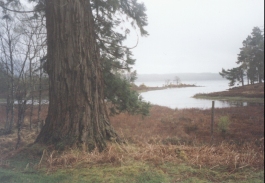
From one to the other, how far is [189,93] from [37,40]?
593 cm

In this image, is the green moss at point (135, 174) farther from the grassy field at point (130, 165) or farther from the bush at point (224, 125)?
the bush at point (224, 125)

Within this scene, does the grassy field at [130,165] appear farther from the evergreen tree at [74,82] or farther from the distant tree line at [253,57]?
the distant tree line at [253,57]

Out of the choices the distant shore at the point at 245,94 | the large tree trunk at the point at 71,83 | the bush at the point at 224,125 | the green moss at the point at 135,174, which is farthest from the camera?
the bush at the point at 224,125

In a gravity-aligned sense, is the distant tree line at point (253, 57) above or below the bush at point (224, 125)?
above

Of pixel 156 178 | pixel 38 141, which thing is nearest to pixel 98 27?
pixel 38 141

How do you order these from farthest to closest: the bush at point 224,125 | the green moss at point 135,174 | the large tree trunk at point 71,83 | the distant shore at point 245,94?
the bush at point 224,125 < the large tree trunk at point 71,83 < the distant shore at point 245,94 < the green moss at point 135,174

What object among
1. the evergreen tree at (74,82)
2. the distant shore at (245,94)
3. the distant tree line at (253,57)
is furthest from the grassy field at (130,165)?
the distant tree line at (253,57)

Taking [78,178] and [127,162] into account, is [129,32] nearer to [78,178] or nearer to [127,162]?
[127,162]

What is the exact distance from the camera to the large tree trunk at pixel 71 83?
3.93 metres

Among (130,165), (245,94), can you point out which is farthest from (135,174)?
(245,94)

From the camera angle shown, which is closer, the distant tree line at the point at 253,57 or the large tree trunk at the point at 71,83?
the distant tree line at the point at 253,57

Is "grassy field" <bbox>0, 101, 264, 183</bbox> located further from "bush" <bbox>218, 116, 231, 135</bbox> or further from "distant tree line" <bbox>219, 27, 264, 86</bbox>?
"bush" <bbox>218, 116, 231, 135</bbox>

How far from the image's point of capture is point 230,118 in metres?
9.30

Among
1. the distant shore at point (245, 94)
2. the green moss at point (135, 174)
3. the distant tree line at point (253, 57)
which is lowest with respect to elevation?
the green moss at point (135, 174)
